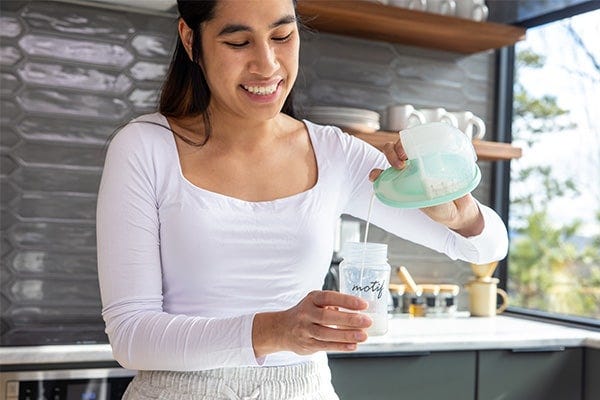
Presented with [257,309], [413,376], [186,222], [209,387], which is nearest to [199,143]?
[186,222]

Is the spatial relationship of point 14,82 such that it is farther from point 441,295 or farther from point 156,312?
point 441,295

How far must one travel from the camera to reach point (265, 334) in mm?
1037

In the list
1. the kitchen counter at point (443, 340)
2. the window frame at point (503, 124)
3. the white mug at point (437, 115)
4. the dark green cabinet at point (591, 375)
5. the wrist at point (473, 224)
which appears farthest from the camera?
the window frame at point (503, 124)

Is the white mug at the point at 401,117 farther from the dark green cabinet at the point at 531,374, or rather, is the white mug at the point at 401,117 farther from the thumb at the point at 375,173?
the thumb at the point at 375,173

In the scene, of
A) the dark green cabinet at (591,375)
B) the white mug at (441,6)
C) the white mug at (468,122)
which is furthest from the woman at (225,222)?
the white mug at (441,6)

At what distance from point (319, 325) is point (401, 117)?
1705mm

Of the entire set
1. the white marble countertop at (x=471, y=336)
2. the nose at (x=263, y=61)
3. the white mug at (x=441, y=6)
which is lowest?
the white marble countertop at (x=471, y=336)

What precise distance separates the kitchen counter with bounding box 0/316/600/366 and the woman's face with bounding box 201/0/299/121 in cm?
87

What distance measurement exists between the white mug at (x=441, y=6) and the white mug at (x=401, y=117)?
0.37m

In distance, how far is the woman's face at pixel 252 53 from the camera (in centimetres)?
121

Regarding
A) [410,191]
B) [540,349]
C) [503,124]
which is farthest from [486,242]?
[503,124]

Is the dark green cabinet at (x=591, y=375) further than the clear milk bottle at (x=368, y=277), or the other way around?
the dark green cabinet at (x=591, y=375)

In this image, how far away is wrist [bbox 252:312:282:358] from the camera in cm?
103

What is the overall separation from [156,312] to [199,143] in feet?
1.08
